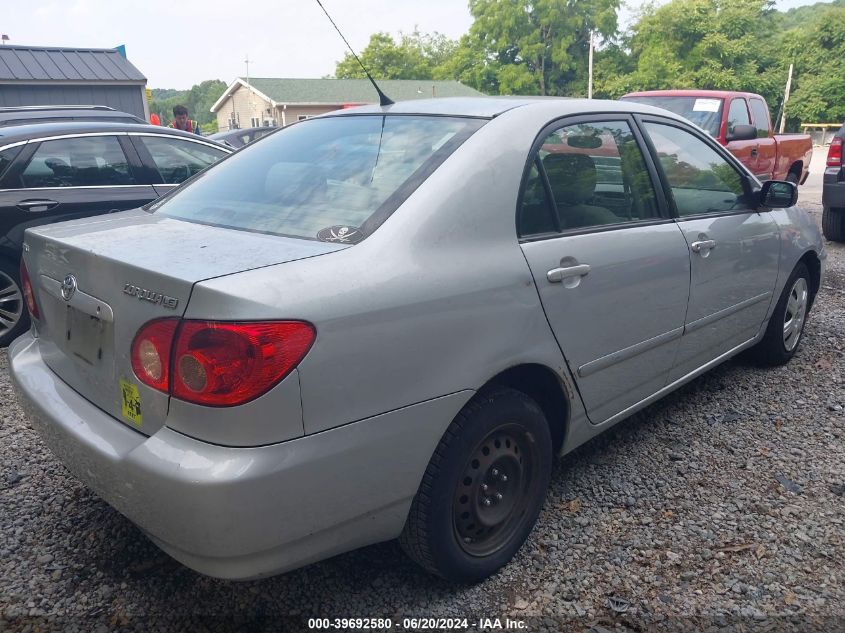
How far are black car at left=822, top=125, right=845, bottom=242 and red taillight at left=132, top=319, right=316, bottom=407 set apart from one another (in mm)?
8161

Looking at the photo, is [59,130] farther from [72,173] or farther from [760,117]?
[760,117]

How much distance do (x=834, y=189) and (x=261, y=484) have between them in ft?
27.5

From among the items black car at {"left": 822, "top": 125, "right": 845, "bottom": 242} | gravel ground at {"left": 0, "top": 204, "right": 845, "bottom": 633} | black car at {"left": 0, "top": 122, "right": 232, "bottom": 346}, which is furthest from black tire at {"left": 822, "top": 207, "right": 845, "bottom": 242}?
black car at {"left": 0, "top": 122, "right": 232, "bottom": 346}

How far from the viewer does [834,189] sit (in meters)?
8.05

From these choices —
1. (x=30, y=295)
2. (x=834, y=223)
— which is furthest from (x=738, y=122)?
(x=30, y=295)

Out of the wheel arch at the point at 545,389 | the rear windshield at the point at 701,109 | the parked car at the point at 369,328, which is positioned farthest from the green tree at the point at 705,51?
the wheel arch at the point at 545,389

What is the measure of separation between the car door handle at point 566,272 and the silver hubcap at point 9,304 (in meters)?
4.09

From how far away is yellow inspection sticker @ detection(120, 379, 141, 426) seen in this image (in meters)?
1.90

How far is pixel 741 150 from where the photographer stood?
9.02m

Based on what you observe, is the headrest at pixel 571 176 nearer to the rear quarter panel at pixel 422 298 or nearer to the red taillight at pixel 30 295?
the rear quarter panel at pixel 422 298

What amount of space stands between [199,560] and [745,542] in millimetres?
1958

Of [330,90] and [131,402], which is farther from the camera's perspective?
[330,90]

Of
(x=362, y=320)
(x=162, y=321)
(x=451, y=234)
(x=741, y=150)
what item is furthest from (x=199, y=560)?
(x=741, y=150)

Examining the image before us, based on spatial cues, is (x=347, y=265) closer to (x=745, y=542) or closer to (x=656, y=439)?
(x=745, y=542)
